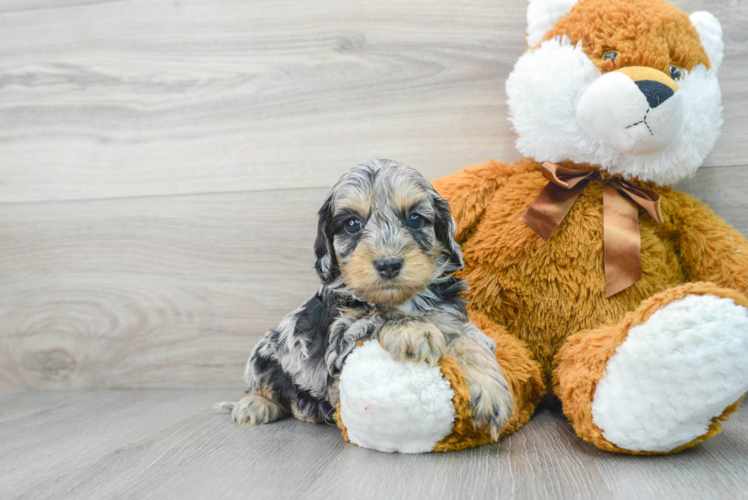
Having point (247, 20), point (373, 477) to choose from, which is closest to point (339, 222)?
point (373, 477)

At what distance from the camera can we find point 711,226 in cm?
144

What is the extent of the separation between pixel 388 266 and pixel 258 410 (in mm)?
679

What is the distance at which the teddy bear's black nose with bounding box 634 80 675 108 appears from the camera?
1274 millimetres

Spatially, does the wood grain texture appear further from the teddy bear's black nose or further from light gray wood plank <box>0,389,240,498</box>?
the teddy bear's black nose

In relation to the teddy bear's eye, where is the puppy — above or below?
below

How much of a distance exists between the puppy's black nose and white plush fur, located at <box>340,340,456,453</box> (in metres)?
0.16

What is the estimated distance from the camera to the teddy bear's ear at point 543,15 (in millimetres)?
1470

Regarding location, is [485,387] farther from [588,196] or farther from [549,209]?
[588,196]

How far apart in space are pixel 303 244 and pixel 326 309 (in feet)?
1.95

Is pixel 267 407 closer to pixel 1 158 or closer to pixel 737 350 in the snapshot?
pixel 737 350

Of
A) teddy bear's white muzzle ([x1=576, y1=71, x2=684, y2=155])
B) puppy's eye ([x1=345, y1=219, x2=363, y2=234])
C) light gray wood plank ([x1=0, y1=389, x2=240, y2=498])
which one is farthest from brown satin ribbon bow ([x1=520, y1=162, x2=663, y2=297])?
light gray wood plank ([x1=0, y1=389, x2=240, y2=498])

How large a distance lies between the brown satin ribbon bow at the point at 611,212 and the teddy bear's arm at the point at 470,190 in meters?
0.13

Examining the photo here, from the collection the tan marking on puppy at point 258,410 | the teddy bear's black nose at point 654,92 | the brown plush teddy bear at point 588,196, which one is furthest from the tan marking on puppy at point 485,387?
the teddy bear's black nose at point 654,92

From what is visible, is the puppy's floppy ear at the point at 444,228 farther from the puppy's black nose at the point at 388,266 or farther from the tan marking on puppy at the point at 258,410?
the tan marking on puppy at the point at 258,410
